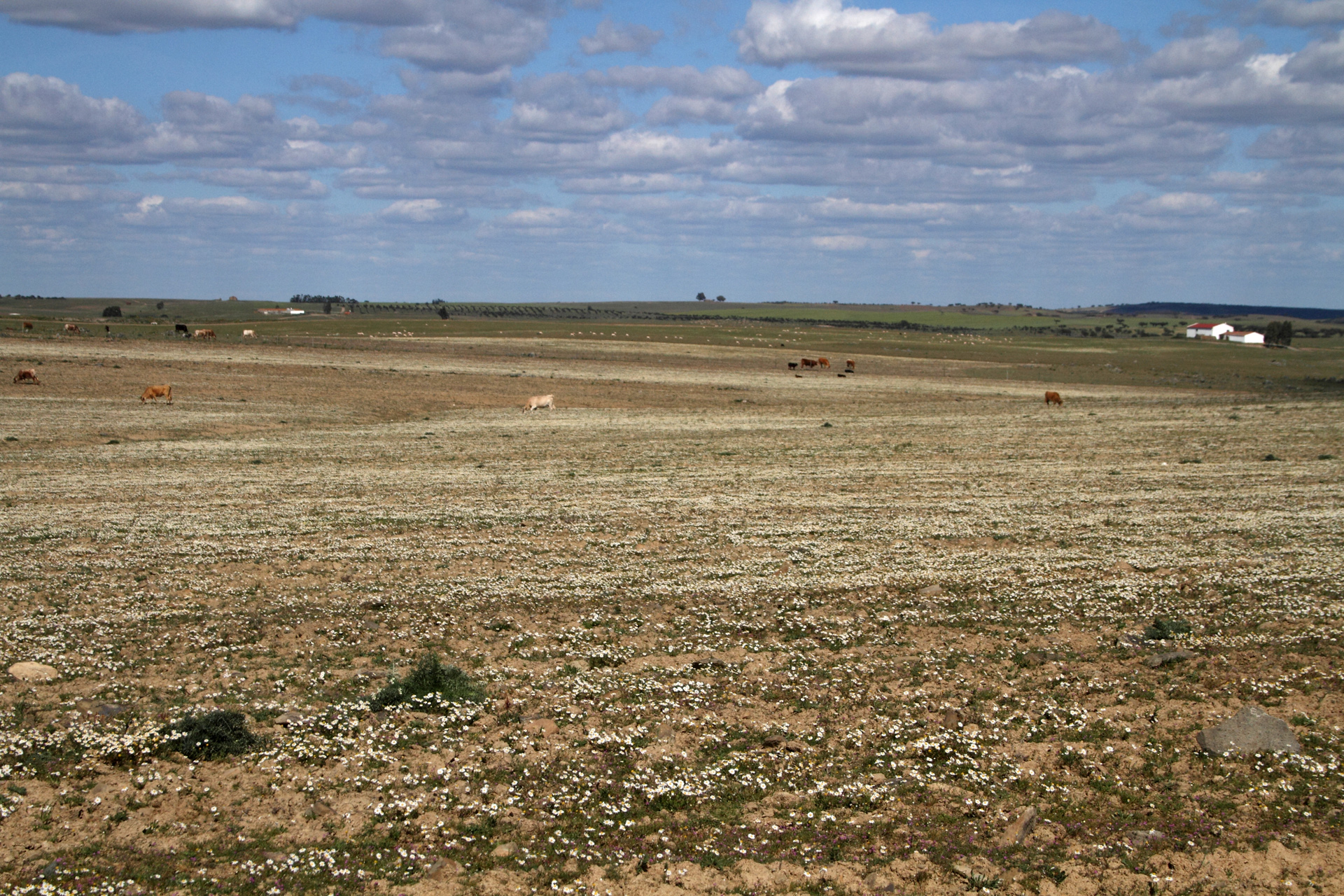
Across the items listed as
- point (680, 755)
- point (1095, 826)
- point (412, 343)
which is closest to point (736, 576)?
point (680, 755)

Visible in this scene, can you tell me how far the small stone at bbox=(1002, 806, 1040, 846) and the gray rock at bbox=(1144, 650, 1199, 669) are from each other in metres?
4.63

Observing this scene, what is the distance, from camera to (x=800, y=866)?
8.08 metres

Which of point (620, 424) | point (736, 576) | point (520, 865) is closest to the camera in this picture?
point (520, 865)

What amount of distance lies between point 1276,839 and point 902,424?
38973 mm

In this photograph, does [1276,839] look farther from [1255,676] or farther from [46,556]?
[46,556]

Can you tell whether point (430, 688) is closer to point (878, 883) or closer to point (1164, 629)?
point (878, 883)

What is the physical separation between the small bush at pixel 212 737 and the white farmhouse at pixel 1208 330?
196318 mm

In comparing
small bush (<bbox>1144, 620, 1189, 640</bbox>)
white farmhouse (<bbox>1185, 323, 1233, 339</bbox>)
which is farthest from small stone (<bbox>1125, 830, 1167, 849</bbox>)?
white farmhouse (<bbox>1185, 323, 1233, 339</bbox>)

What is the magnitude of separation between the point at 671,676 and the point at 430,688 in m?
3.01

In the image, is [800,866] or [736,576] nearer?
[800,866]

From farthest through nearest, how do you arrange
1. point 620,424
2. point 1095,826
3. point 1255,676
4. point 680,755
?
point 620,424 → point 1255,676 → point 680,755 → point 1095,826

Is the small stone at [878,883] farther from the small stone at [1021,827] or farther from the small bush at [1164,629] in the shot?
the small bush at [1164,629]

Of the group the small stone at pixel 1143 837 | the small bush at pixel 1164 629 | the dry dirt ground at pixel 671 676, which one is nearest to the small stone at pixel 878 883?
the dry dirt ground at pixel 671 676

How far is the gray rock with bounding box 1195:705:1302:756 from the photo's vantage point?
10094 mm
